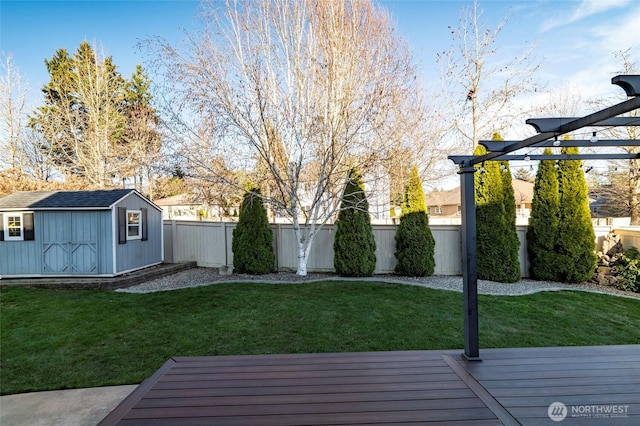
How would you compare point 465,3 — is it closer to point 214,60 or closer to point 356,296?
point 214,60

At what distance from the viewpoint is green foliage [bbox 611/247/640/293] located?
20.5 ft

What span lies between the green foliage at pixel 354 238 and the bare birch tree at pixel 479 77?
16.3ft

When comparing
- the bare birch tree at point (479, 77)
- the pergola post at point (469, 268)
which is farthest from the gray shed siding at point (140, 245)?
the bare birch tree at point (479, 77)

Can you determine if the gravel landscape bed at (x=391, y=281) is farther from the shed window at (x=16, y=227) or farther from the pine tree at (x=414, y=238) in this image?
the shed window at (x=16, y=227)

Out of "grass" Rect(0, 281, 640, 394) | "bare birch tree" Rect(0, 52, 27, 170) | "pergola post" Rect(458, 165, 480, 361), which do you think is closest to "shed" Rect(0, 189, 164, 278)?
"grass" Rect(0, 281, 640, 394)

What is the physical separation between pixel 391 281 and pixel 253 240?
3.31 m

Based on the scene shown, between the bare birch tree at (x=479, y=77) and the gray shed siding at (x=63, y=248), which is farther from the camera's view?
the bare birch tree at (x=479, y=77)

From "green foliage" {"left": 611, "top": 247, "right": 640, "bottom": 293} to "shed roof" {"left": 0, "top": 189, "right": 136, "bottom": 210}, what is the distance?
35.4 ft

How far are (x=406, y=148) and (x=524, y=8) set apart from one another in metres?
4.74

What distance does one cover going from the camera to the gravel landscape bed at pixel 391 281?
6.31 metres

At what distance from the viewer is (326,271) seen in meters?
8.02

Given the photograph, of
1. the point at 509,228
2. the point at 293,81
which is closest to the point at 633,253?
the point at 509,228

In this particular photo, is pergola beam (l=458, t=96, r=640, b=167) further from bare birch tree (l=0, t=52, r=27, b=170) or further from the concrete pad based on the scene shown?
bare birch tree (l=0, t=52, r=27, b=170)
